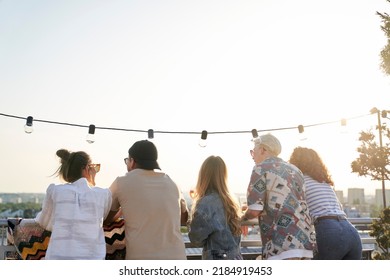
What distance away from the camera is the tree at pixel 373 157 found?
6402 millimetres

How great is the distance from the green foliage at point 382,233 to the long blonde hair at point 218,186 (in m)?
2.04

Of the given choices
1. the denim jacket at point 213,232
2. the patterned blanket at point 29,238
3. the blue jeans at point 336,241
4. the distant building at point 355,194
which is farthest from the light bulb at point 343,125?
the distant building at point 355,194

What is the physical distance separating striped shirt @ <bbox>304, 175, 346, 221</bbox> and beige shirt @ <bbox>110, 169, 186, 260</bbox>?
717 mm

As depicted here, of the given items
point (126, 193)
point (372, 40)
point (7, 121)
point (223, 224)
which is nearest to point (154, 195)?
point (126, 193)

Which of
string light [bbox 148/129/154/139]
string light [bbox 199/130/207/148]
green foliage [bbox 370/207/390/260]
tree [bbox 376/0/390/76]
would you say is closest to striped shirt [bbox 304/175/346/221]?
green foliage [bbox 370/207/390/260]

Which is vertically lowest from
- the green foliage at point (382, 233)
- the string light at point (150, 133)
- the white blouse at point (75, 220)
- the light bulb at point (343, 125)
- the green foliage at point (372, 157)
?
the green foliage at point (382, 233)

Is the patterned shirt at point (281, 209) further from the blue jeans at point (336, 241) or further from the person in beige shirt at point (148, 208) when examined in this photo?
the person in beige shirt at point (148, 208)

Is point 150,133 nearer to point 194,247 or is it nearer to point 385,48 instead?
point 385,48

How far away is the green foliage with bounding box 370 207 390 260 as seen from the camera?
4408 millimetres

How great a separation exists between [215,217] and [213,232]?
0.08 meters

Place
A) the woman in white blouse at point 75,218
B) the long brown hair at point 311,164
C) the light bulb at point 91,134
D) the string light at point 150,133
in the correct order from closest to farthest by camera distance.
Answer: the woman in white blouse at point 75,218 < the long brown hair at point 311,164 < the light bulb at point 91,134 < the string light at point 150,133
